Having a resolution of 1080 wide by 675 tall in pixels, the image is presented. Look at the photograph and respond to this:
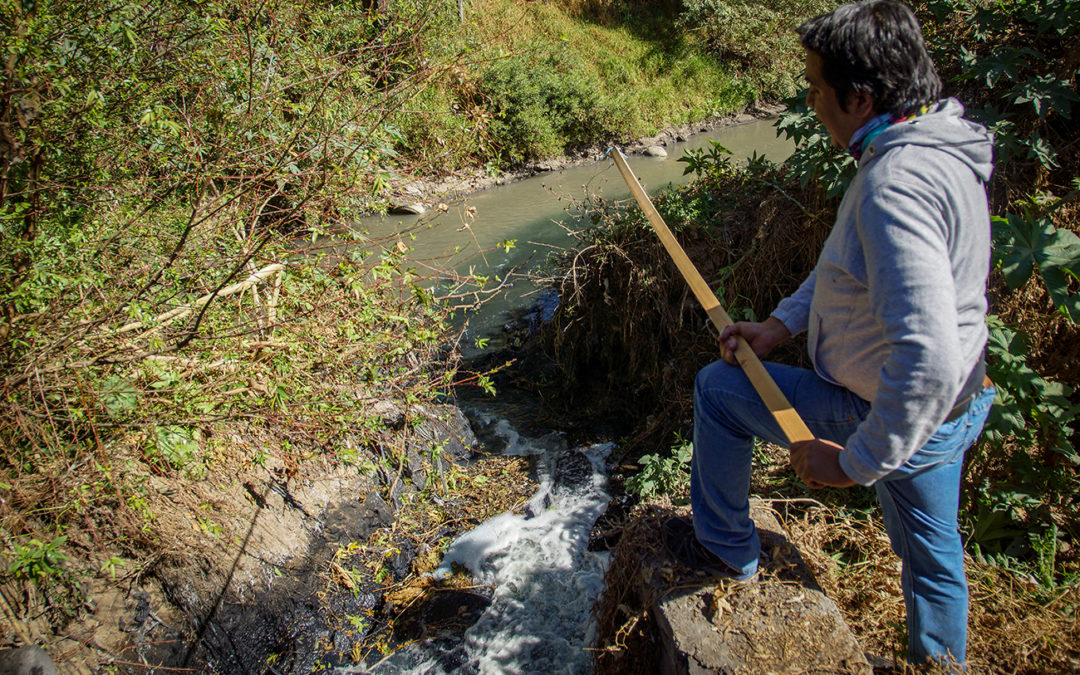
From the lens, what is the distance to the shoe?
194 cm

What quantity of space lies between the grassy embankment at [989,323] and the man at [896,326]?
1.86 feet

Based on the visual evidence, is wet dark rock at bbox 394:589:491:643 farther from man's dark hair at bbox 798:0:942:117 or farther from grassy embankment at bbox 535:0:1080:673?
man's dark hair at bbox 798:0:942:117

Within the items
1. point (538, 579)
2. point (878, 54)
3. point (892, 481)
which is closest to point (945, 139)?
point (878, 54)

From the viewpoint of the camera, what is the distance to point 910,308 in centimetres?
120

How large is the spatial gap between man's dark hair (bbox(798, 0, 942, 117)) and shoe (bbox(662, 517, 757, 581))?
1.28m

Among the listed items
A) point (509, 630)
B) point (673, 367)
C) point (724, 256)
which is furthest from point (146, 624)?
point (724, 256)

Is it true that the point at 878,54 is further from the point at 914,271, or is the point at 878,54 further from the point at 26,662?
the point at 26,662

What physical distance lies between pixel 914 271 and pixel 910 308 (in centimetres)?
7

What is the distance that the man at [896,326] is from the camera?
121cm

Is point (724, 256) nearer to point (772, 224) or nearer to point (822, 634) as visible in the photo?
point (772, 224)

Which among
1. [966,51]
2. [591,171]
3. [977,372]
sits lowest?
[591,171]

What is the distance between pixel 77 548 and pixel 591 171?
10.6m

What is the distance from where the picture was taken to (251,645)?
110 inches

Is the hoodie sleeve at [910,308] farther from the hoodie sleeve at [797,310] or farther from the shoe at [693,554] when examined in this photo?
the shoe at [693,554]
